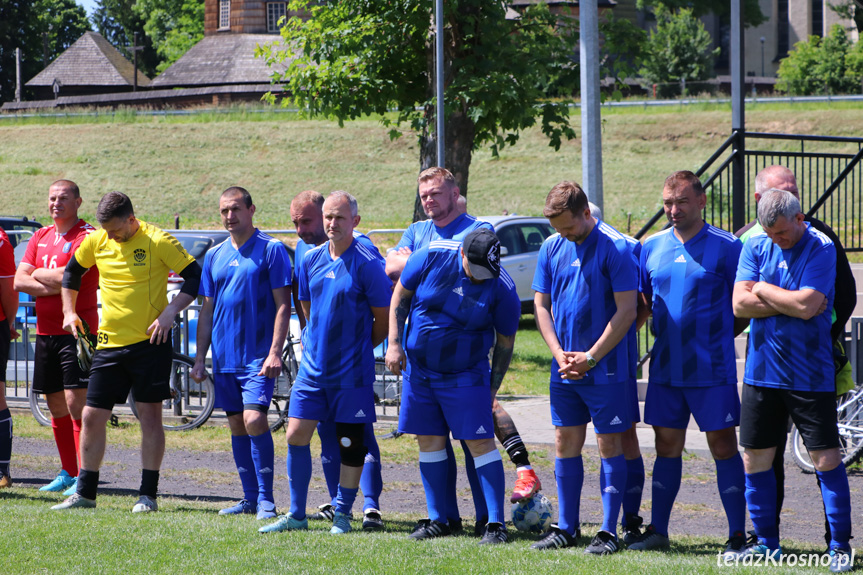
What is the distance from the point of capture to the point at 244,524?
5984 millimetres

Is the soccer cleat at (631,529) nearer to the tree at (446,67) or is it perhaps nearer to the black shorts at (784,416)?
the black shorts at (784,416)

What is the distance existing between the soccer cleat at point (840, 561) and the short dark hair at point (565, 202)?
Answer: 218 cm

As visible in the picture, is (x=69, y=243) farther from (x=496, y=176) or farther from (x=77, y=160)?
(x=77, y=160)

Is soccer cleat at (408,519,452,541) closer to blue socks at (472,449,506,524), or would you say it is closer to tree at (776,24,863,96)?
blue socks at (472,449,506,524)

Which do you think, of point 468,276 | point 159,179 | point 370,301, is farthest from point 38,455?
point 159,179

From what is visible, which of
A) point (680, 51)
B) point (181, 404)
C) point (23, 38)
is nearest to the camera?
point (181, 404)

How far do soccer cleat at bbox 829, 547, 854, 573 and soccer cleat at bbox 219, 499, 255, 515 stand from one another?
11.7 ft

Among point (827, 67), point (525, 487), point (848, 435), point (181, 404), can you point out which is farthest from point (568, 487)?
point (827, 67)

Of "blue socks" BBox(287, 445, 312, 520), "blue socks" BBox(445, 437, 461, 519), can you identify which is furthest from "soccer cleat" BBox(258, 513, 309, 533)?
"blue socks" BBox(445, 437, 461, 519)

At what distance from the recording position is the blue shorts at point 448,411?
Result: 5602 millimetres

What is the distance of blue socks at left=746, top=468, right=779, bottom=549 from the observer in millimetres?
5250

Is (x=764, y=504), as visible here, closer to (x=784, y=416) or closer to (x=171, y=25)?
(x=784, y=416)

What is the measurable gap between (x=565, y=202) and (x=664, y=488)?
1707 millimetres

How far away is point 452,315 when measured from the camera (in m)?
5.61
